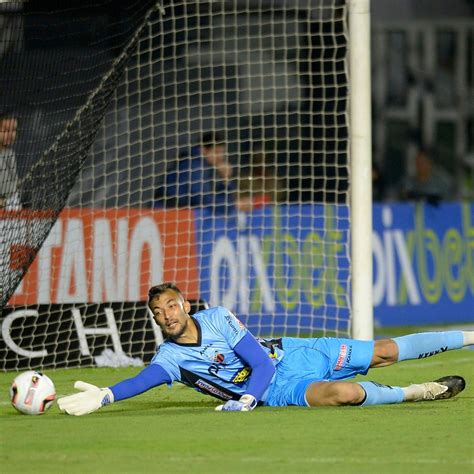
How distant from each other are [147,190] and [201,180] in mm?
540

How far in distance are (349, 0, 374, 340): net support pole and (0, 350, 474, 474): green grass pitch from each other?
99.3 inches

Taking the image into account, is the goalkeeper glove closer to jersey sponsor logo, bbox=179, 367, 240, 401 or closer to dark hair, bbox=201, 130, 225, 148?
jersey sponsor logo, bbox=179, 367, 240, 401

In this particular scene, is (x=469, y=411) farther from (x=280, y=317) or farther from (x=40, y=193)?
(x=280, y=317)

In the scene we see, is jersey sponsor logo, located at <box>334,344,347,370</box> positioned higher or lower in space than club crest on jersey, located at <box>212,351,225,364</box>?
lower

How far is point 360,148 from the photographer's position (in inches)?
401

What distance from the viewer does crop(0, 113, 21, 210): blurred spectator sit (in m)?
9.13

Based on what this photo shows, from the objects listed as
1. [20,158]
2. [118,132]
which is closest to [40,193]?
[20,158]

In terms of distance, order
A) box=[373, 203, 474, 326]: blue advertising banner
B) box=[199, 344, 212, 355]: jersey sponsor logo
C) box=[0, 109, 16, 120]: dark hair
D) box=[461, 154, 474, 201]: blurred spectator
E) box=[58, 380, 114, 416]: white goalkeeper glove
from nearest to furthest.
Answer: box=[58, 380, 114, 416]: white goalkeeper glove < box=[199, 344, 212, 355]: jersey sponsor logo < box=[0, 109, 16, 120]: dark hair < box=[373, 203, 474, 326]: blue advertising banner < box=[461, 154, 474, 201]: blurred spectator

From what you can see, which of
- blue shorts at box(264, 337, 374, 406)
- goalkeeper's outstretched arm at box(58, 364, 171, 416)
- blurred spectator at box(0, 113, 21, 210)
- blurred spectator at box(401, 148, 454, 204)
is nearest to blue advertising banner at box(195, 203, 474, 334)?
blurred spectator at box(401, 148, 454, 204)

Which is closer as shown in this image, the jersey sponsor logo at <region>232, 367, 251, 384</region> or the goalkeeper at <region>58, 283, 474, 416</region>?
the goalkeeper at <region>58, 283, 474, 416</region>

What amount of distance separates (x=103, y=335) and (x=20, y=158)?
5.19ft

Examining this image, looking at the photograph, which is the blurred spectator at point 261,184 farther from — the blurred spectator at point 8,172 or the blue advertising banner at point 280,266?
the blurred spectator at point 8,172

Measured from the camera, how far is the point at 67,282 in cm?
1063

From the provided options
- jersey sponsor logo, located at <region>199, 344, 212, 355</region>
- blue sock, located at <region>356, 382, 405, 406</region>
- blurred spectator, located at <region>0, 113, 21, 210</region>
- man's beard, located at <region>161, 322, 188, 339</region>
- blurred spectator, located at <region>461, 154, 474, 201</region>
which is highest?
blurred spectator, located at <region>0, 113, 21, 210</region>
